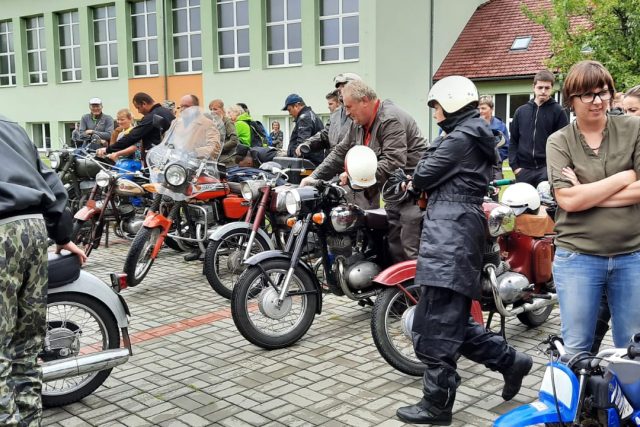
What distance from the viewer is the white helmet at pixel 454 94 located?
3.74 metres

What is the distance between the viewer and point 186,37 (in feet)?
84.9

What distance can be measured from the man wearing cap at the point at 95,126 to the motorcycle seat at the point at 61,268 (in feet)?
29.7

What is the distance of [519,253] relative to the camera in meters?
4.97

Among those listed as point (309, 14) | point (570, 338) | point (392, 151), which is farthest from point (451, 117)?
point (309, 14)

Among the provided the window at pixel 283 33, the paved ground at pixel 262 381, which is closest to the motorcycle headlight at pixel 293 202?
the paved ground at pixel 262 381

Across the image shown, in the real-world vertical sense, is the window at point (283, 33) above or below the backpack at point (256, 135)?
above

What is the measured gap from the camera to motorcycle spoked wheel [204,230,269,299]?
6.38 meters

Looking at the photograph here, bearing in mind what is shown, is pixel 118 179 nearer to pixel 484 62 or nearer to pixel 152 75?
pixel 484 62

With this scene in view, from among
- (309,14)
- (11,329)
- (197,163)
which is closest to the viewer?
(11,329)

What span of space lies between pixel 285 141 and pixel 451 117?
2047 centimetres

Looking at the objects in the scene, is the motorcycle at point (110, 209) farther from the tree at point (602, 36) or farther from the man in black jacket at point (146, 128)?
the tree at point (602, 36)

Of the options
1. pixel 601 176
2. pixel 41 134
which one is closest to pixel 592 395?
pixel 601 176

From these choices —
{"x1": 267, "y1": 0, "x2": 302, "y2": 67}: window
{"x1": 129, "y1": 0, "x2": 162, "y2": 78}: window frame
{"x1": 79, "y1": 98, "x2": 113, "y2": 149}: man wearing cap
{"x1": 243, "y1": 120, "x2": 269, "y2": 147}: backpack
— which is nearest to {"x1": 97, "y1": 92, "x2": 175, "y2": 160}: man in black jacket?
{"x1": 243, "y1": 120, "x2": 269, "y2": 147}: backpack

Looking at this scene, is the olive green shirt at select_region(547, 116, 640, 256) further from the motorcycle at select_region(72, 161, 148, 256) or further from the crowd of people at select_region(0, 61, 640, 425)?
the motorcycle at select_region(72, 161, 148, 256)
